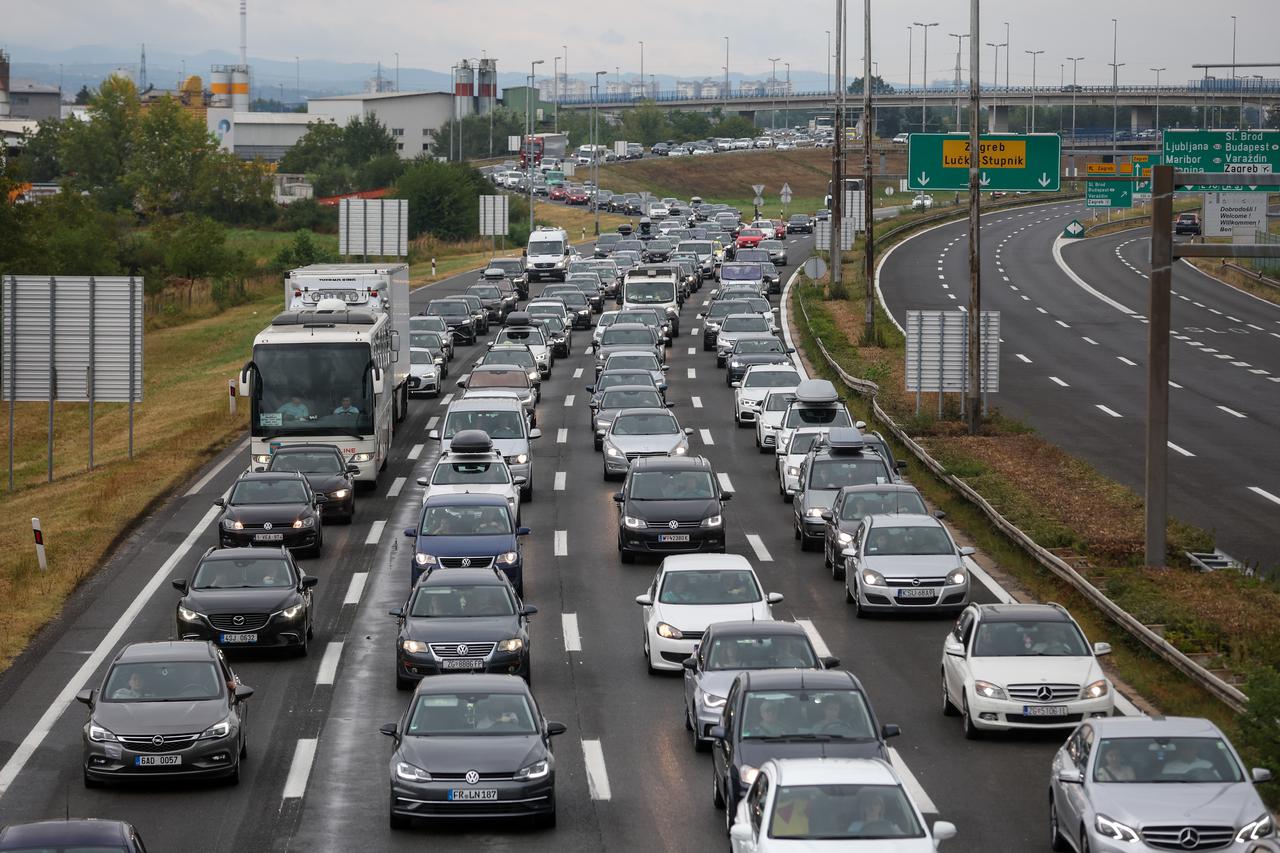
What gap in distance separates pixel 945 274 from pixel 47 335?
54.1 m

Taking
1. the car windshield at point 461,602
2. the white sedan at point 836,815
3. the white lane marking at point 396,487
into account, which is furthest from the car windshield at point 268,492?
the white sedan at point 836,815

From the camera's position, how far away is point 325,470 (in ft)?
113

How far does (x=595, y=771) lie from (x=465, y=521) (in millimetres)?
9700

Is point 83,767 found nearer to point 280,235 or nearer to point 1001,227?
point 1001,227

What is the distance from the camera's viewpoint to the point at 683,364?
58.9m

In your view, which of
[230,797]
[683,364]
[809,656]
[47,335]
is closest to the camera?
[230,797]

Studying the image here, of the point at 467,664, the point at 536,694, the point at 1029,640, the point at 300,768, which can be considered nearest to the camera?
the point at 300,768

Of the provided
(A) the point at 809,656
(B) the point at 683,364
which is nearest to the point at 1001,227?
(B) the point at 683,364

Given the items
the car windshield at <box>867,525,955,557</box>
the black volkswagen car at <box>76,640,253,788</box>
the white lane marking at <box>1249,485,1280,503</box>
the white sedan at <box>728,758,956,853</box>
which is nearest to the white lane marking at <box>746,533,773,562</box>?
the car windshield at <box>867,525,955,557</box>

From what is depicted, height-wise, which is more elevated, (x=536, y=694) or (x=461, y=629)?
(x=461, y=629)

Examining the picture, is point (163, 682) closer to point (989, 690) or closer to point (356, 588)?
point (989, 690)

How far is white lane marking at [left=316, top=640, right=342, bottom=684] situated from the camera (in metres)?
23.6

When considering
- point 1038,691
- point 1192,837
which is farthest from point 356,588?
point 1192,837

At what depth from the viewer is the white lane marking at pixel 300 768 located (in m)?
18.6
